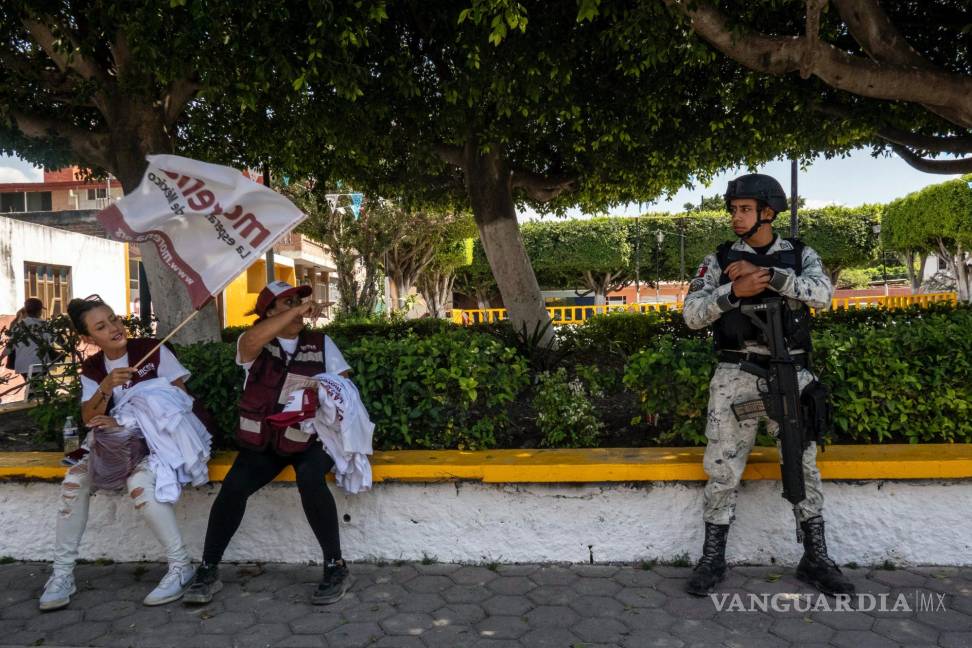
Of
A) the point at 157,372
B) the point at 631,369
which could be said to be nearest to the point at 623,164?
the point at 631,369

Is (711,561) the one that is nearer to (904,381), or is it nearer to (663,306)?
(904,381)

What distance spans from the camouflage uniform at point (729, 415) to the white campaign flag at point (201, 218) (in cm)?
220

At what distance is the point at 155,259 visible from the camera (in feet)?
23.9

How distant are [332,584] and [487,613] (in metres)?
0.81

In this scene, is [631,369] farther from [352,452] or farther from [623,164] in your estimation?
[623,164]

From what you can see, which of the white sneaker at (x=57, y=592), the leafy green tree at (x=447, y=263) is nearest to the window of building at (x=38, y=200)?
the leafy green tree at (x=447, y=263)

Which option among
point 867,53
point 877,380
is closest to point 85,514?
point 877,380

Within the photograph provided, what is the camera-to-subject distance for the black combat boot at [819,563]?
10.9ft

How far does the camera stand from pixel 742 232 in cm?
344

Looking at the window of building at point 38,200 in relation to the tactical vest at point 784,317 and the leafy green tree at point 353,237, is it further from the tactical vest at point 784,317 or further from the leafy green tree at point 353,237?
the tactical vest at point 784,317

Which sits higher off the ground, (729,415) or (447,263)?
(447,263)

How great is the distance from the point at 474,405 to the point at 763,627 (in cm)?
217

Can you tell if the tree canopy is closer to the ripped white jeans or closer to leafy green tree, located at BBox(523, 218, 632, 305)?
the ripped white jeans

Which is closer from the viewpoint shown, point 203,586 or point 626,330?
point 203,586
